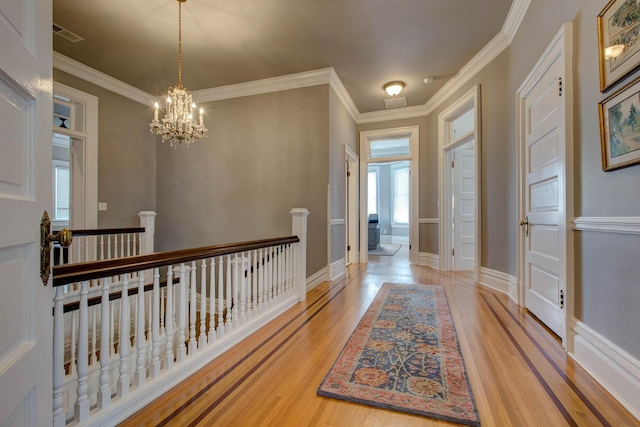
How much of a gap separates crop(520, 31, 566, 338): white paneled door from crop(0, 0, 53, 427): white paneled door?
2684 mm

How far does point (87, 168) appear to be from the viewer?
3.86 m

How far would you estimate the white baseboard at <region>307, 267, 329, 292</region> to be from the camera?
3.80m

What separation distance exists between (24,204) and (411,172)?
5.39 metres

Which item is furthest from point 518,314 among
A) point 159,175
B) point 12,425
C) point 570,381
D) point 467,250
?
point 159,175

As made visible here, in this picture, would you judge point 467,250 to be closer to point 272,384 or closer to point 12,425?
point 272,384

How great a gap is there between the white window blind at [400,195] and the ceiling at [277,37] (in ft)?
18.1

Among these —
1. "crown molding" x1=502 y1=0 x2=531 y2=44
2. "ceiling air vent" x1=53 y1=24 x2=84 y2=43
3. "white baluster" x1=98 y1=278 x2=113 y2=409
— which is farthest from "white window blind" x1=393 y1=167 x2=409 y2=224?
"white baluster" x1=98 y1=278 x2=113 y2=409

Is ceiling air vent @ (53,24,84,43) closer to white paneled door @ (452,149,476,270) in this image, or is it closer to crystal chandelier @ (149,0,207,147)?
crystal chandelier @ (149,0,207,147)

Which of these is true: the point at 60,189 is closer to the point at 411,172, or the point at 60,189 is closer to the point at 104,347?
the point at 104,347

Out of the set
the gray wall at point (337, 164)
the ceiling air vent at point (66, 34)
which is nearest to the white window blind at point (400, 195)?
the gray wall at point (337, 164)

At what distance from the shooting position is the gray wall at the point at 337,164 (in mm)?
4113

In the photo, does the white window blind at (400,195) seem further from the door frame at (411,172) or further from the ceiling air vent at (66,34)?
the ceiling air vent at (66,34)

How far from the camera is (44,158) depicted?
0.72m

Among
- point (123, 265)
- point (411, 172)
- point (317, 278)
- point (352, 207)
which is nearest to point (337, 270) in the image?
point (317, 278)
